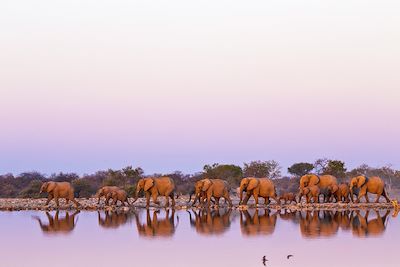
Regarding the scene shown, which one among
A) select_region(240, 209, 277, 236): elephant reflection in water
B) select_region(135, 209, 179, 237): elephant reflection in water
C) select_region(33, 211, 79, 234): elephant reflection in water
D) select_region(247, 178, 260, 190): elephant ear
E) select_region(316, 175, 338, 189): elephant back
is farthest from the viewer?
select_region(316, 175, 338, 189): elephant back

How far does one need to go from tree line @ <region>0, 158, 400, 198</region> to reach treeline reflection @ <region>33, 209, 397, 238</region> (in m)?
22.8

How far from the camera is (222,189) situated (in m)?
43.4

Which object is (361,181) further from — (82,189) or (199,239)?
(199,239)

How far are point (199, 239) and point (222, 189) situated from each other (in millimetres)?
17684

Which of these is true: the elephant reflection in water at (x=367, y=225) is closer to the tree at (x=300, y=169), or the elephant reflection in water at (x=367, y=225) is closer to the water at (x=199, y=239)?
the water at (x=199, y=239)

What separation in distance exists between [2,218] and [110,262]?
56.4 feet

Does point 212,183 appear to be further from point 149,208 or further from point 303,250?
point 303,250

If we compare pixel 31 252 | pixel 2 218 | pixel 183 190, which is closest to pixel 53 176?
pixel 183 190

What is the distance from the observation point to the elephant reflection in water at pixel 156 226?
27.3 meters

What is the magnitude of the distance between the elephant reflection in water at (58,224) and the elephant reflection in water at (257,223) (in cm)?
623

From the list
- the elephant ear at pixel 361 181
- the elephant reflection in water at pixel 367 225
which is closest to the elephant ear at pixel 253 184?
the elephant ear at pixel 361 181

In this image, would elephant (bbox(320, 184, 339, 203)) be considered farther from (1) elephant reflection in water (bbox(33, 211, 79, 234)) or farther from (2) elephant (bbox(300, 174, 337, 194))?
(1) elephant reflection in water (bbox(33, 211, 79, 234))

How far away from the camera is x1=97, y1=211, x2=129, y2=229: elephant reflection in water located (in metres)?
31.1

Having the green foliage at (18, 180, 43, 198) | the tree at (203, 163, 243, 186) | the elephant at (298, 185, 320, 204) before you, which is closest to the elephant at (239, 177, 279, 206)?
the elephant at (298, 185, 320, 204)
